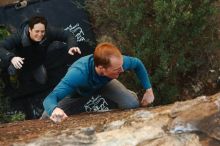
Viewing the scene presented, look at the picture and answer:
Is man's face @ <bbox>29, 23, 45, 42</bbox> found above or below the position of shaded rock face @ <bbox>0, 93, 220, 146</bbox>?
above

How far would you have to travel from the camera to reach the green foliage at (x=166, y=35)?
15.4 feet

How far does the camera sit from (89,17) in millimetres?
5902

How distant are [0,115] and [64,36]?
4.50ft

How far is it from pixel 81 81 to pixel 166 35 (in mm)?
1553

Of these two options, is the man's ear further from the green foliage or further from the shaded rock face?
the green foliage

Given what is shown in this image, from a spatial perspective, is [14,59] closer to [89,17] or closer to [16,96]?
[16,96]

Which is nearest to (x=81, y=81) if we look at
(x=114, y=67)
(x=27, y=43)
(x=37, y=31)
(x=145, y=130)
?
(x=114, y=67)

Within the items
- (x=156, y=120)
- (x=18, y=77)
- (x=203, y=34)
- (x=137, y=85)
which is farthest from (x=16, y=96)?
(x=156, y=120)

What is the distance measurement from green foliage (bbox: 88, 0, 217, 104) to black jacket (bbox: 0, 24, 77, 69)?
77 centimetres

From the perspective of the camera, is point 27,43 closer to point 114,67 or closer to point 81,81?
point 81,81

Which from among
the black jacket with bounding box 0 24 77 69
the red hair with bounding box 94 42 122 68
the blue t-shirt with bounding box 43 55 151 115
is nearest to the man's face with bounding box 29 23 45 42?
the black jacket with bounding box 0 24 77 69

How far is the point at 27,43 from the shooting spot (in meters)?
4.49

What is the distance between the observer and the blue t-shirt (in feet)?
10.9

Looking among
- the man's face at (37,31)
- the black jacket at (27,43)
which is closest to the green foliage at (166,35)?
the black jacket at (27,43)
